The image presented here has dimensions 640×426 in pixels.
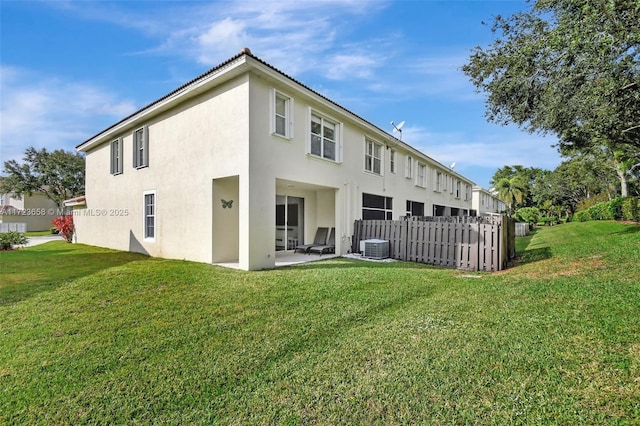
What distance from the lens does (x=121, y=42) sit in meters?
10.1

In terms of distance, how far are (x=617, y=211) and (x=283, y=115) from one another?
2612cm

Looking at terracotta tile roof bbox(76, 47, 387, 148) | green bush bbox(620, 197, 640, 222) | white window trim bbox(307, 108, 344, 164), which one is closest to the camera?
terracotta tile roof bbox(76, 47, 387, 148)

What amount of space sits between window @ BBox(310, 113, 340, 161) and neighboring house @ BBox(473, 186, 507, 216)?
3161cm

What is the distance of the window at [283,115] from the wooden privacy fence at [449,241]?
17.6 ft

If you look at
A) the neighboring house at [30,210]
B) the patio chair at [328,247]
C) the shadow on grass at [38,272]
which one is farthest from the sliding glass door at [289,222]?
the neighboring house at [30,210]

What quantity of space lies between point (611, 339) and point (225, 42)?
38.2ft


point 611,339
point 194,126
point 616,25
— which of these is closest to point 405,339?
point 611,339

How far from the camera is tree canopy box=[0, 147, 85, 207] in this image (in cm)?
3497

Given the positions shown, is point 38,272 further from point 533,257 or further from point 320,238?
point 533,257

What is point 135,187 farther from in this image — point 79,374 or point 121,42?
point 79,374

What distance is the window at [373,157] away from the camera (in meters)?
14.9

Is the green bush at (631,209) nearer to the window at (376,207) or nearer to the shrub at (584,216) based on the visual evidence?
the shrub at (584,216)

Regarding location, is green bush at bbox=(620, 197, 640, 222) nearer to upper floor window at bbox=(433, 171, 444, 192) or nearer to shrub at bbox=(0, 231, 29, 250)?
upper floor window at bbox=(433, 171, 444, 192)

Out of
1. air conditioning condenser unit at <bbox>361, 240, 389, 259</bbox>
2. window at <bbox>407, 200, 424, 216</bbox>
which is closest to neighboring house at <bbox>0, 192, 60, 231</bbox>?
window at <bbox>407, 200, 424, 216</bbox>
